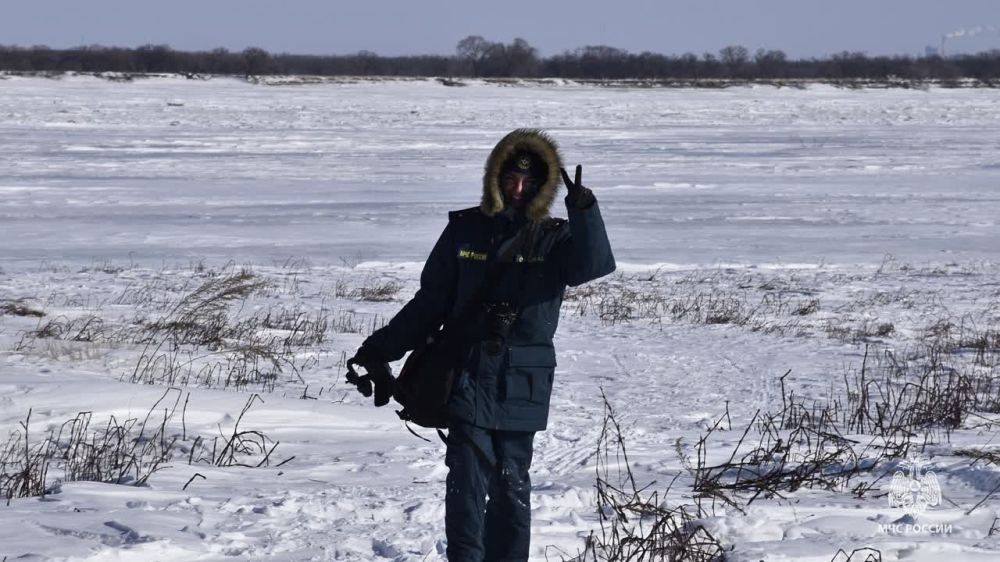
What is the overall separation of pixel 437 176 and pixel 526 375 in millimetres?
17993

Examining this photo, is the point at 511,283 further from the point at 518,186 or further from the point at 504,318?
the point at 518,186

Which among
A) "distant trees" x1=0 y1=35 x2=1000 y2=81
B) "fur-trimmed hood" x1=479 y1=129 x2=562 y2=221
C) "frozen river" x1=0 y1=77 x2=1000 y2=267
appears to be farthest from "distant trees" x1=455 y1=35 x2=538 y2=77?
"fur-trimmed hood" x1=479 y1=129 x2=562 y2=221

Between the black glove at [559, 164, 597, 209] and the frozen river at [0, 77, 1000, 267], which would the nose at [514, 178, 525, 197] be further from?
the frozen river at [0, 77, 1000, 267]

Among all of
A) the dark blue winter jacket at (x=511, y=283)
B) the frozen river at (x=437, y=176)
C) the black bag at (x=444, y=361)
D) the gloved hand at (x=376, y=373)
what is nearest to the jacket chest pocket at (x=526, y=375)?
the dark blue winter jacket at (x=511, y=283)

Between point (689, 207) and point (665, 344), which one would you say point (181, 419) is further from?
point (689, 207)

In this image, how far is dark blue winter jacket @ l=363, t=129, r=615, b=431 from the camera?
10.8ft

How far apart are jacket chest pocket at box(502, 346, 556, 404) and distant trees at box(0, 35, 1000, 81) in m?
68.6

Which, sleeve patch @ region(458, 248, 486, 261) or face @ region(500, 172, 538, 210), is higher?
face @ region(500, 172, 538, 210)

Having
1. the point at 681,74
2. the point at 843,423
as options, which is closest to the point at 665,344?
the point at 843,423

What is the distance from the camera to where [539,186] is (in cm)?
338

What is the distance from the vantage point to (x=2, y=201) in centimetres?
1712

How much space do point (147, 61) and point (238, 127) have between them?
156 feet

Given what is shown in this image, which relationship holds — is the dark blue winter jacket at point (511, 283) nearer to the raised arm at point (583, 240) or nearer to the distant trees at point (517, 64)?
the raised arm at point (583, 240)

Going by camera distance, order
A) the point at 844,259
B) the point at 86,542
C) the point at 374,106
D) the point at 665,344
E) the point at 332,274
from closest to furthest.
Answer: the point at 86,542 < the point at 665,344 < the point at 332,274 < the point at 844,259 < the point at 374,106
